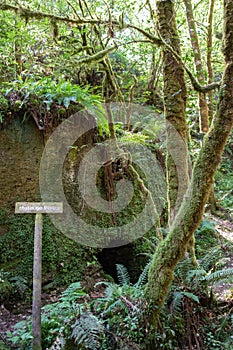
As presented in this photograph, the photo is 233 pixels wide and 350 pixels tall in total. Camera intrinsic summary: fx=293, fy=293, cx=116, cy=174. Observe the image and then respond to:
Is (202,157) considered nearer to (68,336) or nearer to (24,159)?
(68,336)

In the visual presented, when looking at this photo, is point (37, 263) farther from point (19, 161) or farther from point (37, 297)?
point (19, 161)

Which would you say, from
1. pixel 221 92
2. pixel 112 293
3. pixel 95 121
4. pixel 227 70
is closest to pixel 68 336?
pixel 112 293

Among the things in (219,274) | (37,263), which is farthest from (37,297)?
(219,274)

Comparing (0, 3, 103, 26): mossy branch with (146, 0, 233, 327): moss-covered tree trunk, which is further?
(0, 3, 103, 26): mossy branch

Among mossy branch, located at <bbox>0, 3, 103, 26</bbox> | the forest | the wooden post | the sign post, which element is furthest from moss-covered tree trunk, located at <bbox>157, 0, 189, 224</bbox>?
the wooden post

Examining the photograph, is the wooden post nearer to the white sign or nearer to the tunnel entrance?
the white sign

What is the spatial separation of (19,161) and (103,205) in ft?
5.99

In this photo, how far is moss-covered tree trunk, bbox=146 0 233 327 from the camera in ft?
9.57

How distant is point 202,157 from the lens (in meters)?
3.04

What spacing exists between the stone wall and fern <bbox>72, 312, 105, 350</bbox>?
2.57 meters

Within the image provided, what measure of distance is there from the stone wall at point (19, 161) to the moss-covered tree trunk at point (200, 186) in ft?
9.29

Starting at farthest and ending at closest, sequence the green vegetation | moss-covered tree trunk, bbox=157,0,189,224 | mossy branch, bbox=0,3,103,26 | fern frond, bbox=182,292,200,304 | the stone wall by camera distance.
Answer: the stone wall
the green vegetation
moss-covered tree trunk, bbox=157,0,189,224
mossy branch, bbox=0,3,103,26
fern frond, bbox=182,292,200,304

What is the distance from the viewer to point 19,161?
514 centimetres

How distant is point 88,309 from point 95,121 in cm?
371
